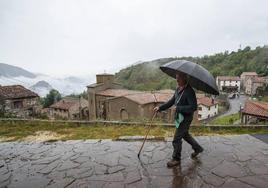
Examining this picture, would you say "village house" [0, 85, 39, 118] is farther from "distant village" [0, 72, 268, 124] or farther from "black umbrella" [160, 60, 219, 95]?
"black umbrella" [160, 60, 219, 95]

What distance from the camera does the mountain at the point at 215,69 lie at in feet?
199

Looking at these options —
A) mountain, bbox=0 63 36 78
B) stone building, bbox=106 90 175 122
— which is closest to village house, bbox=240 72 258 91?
stone building, bbox=106 90 175 122

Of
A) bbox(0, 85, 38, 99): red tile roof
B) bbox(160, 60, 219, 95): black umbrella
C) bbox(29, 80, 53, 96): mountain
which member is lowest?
bbox(160, 60, 219, 95): black umbrella

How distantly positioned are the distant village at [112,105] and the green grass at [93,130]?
1888 millimetres

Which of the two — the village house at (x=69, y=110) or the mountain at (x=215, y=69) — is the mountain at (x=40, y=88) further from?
the village house at (x=69, y=110)

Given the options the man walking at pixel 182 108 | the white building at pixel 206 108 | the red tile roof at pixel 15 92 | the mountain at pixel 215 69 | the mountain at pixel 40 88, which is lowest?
the white building at pixel 206 108

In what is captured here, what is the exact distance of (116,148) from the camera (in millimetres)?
4137

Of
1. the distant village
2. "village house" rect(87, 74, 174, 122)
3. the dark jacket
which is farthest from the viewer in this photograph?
"village house" rect(87, 74, 174, 122)

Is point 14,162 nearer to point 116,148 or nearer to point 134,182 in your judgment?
point 116,148

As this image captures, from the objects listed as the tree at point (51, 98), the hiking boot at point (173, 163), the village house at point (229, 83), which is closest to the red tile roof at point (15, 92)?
the hiking boot at point (173, 163)

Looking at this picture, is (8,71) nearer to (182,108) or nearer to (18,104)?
(18,104)

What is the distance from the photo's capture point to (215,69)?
65.8m

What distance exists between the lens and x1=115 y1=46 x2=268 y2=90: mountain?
199ft

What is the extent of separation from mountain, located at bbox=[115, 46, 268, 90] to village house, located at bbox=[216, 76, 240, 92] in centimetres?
465
